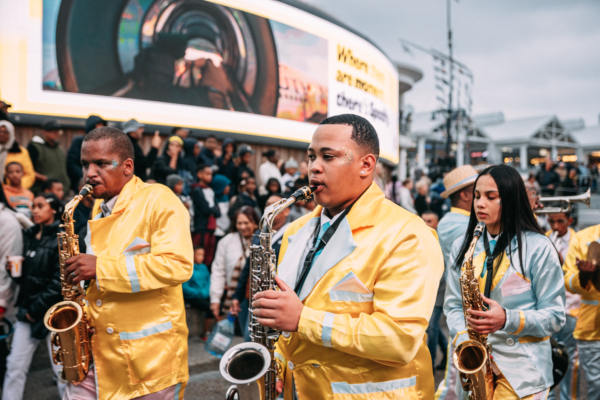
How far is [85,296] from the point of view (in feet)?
9.45

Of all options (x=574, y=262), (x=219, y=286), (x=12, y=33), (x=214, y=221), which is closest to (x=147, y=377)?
(x=219, y=286)

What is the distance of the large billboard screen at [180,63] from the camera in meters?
8.18

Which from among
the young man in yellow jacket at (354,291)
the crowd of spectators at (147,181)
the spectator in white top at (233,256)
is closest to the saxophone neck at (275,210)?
the young man in yellow jacket at (354,291)

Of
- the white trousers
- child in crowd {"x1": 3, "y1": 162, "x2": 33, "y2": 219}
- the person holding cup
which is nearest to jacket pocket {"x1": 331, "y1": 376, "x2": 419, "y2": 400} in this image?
the person holding cup

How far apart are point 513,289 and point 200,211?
5.42m

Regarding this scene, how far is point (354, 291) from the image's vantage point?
1886 millimetres

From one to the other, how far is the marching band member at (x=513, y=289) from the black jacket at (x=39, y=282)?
369cm

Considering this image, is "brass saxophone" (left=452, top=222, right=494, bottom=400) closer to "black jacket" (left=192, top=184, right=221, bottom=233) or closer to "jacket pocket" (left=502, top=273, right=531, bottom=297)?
"jacket pocket" (left=502, top=273, right=531, bottom=297)

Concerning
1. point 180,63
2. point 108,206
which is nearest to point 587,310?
point 108,206

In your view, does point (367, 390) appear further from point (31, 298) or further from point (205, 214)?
point (205, 214)

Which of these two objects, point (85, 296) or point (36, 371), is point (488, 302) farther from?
point (36, 371)

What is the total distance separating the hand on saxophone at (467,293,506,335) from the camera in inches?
94.9

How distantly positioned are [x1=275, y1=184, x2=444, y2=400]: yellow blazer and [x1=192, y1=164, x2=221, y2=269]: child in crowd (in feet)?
17.2

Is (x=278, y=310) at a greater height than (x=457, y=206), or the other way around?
(x=457, y=206)
